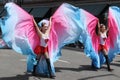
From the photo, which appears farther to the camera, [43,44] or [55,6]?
[55,6]

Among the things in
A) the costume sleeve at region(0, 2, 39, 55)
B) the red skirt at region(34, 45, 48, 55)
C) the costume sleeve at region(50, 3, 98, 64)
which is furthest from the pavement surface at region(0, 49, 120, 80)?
the costume sleeve at region(0, 2, 39, 55)

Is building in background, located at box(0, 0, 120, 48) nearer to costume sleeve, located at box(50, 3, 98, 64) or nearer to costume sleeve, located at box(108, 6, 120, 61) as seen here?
costume sleeve, located at box(108, 6, 120, 61)

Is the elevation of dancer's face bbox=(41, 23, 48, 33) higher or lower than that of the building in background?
lower

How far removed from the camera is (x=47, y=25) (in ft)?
40.7

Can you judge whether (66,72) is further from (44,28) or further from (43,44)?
(44,28)

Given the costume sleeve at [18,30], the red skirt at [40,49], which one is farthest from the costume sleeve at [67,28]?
the costume sleeve at [18,30]

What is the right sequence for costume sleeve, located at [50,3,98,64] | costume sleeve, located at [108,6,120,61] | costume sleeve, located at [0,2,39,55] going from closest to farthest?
1. costume sleeve, located at [0,2,39,55]
2. costume sleeve, located at [50,3,98,64]
3. costume sleeve, located at [108,6,120,61]

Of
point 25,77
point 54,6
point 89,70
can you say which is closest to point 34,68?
point 25,77

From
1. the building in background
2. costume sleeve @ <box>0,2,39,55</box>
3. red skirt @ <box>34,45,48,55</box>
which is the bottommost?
red skirt @ <box>34,45,48,55</box>

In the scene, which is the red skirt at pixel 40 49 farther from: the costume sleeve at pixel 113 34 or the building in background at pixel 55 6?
the building in background at pixel 55 6

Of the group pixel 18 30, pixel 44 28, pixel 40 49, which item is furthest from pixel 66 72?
pixel 18 30

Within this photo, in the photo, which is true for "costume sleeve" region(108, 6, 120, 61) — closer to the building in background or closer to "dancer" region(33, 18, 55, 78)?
"dancer" region(33, 18, 55, 78)

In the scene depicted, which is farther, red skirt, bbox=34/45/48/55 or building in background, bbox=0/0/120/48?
building in background, bbox=0/0/120/48

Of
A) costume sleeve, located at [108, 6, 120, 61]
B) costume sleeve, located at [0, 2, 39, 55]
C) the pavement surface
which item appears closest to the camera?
costume sleeve, located at [0, 2, 39, 55]
